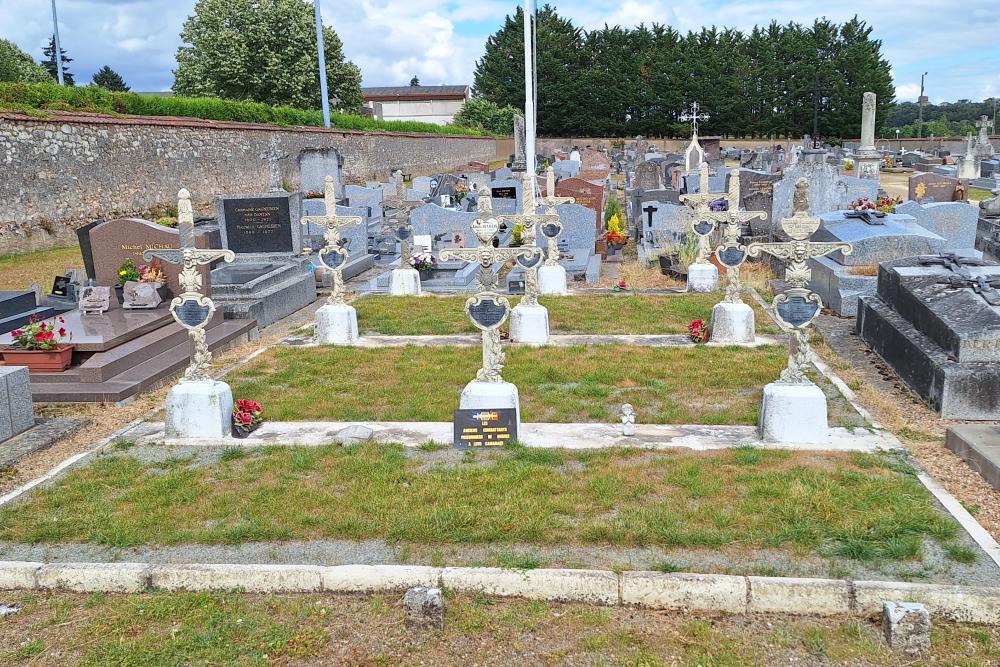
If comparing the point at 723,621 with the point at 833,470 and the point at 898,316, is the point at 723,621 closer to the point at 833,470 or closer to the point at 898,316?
the point at 833,470

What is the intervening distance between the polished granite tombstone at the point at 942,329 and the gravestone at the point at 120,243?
28.6 ft

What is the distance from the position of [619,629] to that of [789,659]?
2.73ft

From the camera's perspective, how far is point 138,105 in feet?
78.4

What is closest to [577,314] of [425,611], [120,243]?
[120,243]

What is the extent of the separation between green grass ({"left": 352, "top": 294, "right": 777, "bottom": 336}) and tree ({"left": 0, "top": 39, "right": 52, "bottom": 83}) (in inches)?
1672

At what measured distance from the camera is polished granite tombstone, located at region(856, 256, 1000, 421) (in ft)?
23.5

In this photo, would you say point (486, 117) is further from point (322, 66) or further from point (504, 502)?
point (504, 502)

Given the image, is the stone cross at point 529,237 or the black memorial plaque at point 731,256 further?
the stone cross at point 529,237

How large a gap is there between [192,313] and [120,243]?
199 inches

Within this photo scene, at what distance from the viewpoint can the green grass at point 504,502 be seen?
4.92 m

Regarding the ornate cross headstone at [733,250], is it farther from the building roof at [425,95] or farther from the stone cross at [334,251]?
the building roof at [425,95]

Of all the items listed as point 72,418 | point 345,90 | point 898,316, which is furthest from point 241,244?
point 345,90

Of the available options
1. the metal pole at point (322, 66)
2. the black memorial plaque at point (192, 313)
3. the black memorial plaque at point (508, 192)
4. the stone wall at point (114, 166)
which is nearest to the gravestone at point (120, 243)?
the black memorial plaque at point (192, 313)

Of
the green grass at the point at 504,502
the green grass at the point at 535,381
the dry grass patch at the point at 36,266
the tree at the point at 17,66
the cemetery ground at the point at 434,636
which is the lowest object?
the cemetery ground at the point at 434,636
